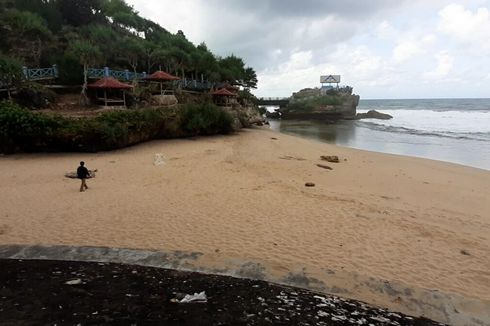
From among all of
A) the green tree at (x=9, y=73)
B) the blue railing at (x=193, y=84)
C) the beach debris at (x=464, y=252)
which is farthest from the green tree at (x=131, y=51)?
the beach debris at (x=464, y=252)

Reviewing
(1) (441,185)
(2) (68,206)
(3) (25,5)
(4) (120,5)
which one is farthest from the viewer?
(4) (120,5)

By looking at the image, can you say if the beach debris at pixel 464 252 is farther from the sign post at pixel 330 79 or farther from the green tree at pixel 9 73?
the sign post at pixel 330 79

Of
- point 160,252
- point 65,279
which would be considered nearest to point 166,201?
point 160,252

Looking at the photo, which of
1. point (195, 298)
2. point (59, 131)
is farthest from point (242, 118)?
point (195, 298)

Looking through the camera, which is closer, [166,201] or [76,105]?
[166,201]

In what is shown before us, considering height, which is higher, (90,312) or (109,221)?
(90,312)

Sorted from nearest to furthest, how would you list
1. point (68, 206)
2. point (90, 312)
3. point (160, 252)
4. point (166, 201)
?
point (90, 312) → point (160, 252) → point (68, 206) → point (166, 201)

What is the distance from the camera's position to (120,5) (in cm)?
4594

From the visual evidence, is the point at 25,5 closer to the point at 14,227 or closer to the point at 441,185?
the point at 14,227

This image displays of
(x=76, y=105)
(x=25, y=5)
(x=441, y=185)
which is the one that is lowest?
(x=441, y=185)

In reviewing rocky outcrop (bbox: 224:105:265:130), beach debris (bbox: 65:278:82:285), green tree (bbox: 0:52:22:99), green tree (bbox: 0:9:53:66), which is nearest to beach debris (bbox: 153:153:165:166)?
green tree (bbox: 0:52:22:99)

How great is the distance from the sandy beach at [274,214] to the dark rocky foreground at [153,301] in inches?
29.6

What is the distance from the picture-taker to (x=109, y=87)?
23.0 m

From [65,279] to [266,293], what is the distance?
112 inches
